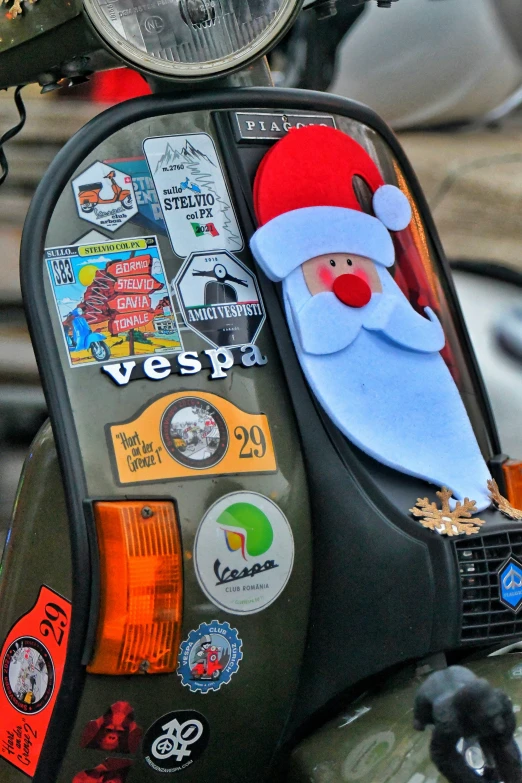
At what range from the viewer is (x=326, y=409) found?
1.39 m

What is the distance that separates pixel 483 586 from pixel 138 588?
18.5 inches

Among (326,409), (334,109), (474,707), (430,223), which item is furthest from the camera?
(430,223)

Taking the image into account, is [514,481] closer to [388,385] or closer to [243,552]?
[388,385]

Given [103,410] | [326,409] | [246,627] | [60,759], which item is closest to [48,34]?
[103,410]

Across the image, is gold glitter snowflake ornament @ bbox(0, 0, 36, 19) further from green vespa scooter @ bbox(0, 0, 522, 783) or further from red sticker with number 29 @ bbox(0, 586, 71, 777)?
red sticker with number 29 @ bbox(0, 586, 71, 777)

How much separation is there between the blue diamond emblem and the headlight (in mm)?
807

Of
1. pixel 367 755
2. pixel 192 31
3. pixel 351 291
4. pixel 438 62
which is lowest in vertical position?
pixel 367 755

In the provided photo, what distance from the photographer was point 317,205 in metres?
1.49

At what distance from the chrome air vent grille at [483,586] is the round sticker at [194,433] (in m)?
0.36

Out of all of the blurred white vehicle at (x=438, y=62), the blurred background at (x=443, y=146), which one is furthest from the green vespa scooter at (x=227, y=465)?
the blurred white vehicle at (x=438, y=62)

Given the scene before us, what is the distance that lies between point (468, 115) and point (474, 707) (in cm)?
369

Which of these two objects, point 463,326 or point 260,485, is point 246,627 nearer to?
point 260,485

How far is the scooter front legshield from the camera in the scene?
1274mm

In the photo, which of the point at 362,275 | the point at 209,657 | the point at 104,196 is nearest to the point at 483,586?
the point at 209,657
